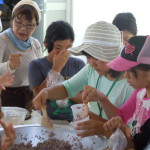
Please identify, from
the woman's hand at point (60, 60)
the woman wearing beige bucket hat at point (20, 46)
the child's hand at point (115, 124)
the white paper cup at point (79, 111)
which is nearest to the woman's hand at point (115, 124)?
the child's hand at point (115, 124)

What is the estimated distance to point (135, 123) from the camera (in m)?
1.16

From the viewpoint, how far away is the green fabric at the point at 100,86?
1.32 meters

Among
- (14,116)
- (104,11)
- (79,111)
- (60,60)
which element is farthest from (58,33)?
(104,11)

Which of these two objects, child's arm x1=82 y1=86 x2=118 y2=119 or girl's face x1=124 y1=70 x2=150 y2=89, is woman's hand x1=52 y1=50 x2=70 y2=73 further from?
girl's face x1=124 y1=70 x2=150 y2=89

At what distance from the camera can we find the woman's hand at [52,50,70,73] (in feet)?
5.76

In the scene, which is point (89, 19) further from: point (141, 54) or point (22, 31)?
point (141, 54)

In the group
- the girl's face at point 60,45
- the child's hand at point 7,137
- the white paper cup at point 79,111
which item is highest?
the girl's face at point 60,45

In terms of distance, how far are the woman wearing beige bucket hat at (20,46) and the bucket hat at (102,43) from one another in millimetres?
796

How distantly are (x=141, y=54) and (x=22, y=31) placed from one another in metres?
1.21

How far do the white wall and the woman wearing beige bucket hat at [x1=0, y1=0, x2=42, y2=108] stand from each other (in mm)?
1418

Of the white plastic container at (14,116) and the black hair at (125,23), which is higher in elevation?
the black hair at (125,23)

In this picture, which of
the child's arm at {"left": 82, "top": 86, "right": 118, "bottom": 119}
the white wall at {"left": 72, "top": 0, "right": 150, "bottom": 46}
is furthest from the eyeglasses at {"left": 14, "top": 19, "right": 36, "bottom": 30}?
the white wall at {"left": 72, "top": 0, "right": 150, "bottom": 46}

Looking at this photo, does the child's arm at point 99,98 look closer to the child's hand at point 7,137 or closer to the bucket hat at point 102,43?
the bucket hat at point 102,43

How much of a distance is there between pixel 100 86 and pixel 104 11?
2363mm
